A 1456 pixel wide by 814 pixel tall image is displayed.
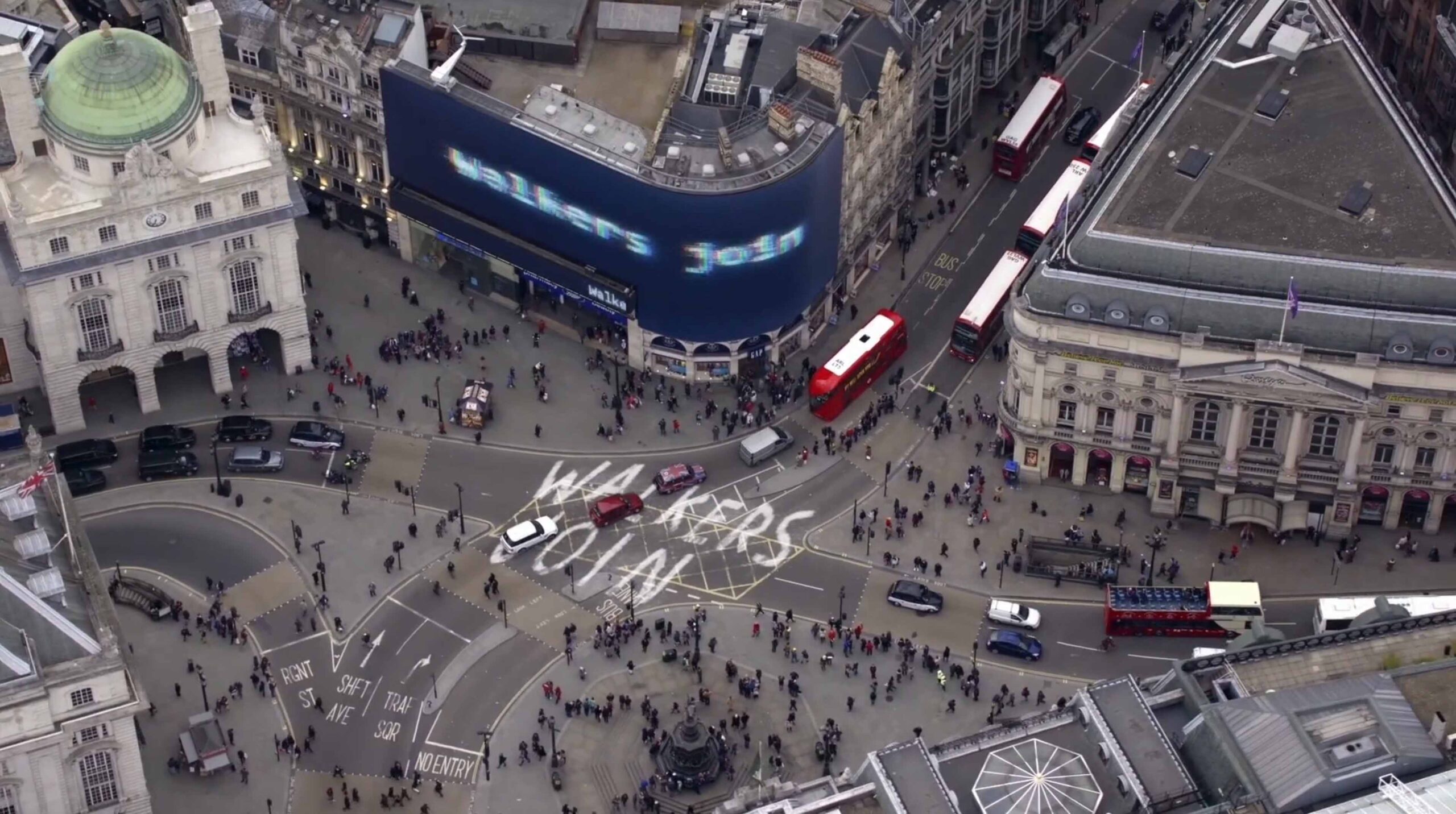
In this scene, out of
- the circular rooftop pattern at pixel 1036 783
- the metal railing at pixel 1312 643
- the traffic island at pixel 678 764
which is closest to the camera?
the circular rooftop pattern at pixel 1036 783

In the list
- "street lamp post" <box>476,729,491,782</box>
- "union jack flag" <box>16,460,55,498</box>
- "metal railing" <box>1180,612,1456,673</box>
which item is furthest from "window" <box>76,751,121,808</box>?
"metal railing" <box>1180,612,1456,673</box>

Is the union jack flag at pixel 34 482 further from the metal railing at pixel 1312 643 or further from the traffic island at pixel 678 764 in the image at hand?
the metal railing at pixel 1312 643

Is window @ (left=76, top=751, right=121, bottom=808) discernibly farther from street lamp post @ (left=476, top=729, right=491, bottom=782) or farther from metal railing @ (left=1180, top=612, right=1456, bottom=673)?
metal railing @ (left=1180, top=612, right=1456, bottom=673)

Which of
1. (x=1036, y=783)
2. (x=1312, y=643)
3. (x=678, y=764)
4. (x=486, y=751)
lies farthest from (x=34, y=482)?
(x=1312, y=643)

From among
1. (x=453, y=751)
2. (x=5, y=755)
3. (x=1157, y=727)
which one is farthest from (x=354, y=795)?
(x=1157, y=727)

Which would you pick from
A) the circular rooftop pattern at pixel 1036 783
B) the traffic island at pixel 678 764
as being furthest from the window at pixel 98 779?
the circular rooftop pattern at pixel 1036 783

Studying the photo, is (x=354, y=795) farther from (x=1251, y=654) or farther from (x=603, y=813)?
(x=1251, y=654)
